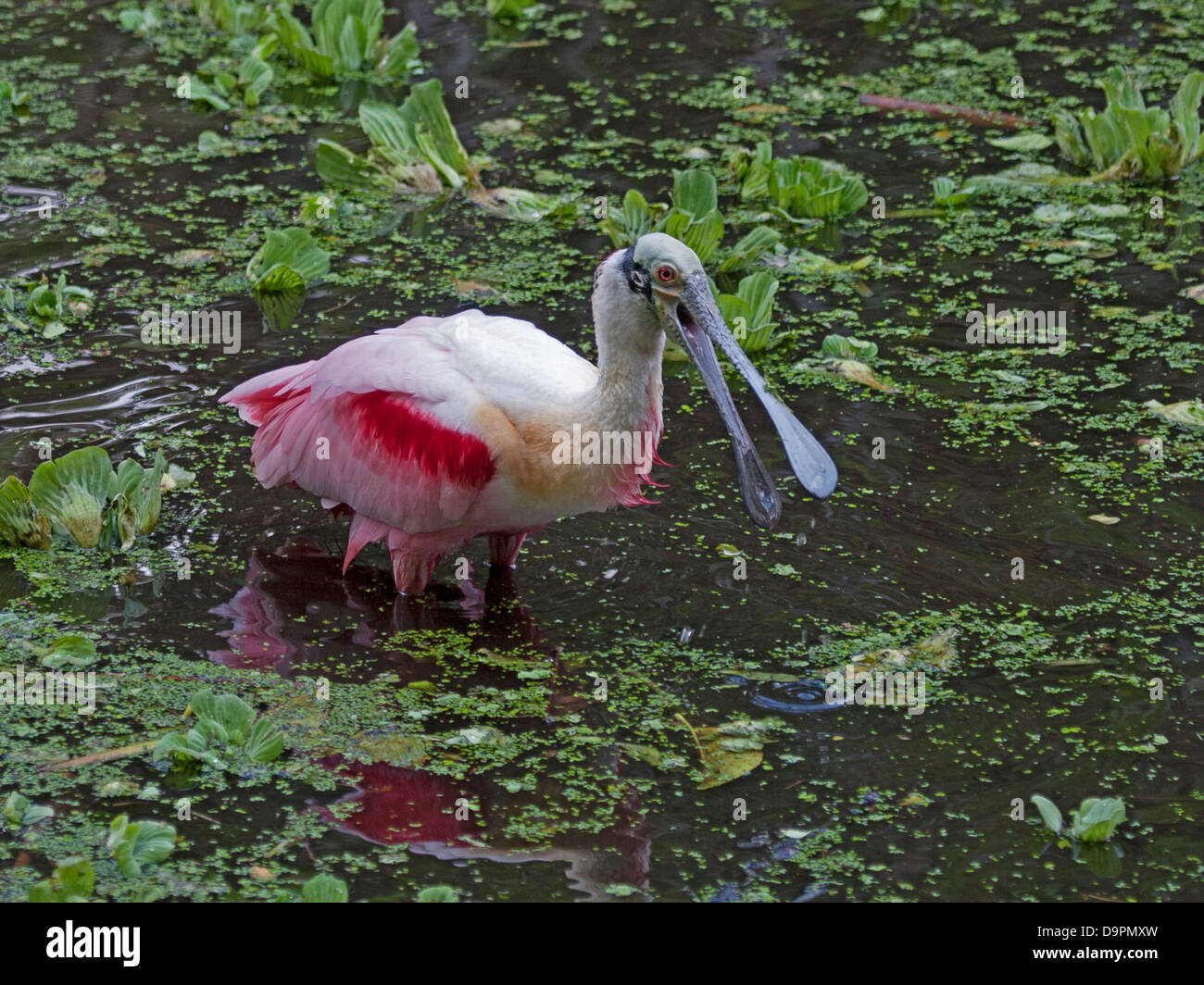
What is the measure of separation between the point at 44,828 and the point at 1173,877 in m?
2.35

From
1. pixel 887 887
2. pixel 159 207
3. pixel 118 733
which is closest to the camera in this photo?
pixel 887 887

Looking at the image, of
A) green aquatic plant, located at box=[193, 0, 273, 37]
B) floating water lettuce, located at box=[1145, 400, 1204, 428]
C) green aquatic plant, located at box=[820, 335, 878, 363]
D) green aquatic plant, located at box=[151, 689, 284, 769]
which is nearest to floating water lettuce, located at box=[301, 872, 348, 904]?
green aquatic plant, located at box=[151, 689, 284, 769]

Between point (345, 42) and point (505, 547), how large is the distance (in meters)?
4.24

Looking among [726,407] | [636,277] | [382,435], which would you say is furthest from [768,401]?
[382,435]

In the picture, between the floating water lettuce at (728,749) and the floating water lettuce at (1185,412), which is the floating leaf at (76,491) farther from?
the floating water lettuce at (1185,412)

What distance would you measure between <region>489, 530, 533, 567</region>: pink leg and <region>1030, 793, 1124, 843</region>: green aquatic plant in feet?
5.42

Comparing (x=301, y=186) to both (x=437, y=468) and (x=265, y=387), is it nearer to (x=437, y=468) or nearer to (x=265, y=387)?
(x=265, y=387)

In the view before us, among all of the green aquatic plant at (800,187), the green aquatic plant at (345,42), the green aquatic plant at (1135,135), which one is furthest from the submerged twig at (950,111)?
the green aquatic plant at (345,42)

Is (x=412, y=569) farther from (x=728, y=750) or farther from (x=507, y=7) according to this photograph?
(x=507, y=7)

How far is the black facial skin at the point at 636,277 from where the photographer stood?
4012 mm

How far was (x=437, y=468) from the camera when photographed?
4254mm

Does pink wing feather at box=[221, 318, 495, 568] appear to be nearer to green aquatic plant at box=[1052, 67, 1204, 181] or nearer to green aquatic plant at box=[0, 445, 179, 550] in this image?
green aquatic plant at box=[0, 445, 179, 550]

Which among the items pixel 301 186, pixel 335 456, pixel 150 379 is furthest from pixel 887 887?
pixel 301 186

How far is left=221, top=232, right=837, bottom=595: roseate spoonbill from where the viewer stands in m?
4.06
